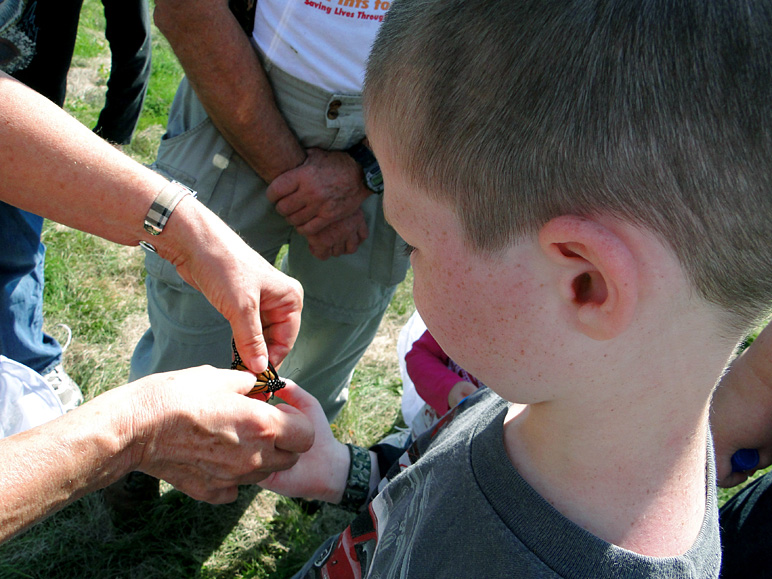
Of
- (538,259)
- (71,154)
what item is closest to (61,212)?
(71,154)

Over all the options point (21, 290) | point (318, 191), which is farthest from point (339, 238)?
point (21, 290)

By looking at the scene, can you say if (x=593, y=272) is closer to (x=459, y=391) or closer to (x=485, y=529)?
(x=485, y=529)

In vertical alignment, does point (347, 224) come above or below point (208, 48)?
below

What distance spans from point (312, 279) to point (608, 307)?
2.09 m

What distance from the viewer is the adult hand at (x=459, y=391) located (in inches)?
102

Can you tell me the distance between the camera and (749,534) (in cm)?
167

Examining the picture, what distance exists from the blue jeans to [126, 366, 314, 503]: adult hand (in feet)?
4.69

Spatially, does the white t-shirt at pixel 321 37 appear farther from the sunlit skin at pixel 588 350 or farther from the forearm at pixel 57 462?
the forearm at pixel 57 462

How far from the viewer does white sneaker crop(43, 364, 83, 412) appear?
290 cm

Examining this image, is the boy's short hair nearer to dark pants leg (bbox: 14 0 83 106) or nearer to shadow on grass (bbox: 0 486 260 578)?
dark pants leg (bbox: 14 0 83 106)

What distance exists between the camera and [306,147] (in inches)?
103

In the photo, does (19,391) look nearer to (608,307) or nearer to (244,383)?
(244,383)

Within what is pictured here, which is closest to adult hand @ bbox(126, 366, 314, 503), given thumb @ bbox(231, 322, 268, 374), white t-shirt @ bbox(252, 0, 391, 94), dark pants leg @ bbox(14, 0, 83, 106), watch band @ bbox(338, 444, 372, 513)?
thumb @ bbox(231, 322, 268, 374)

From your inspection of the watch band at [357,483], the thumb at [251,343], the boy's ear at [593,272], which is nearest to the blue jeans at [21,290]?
the thumb at [251,343]
